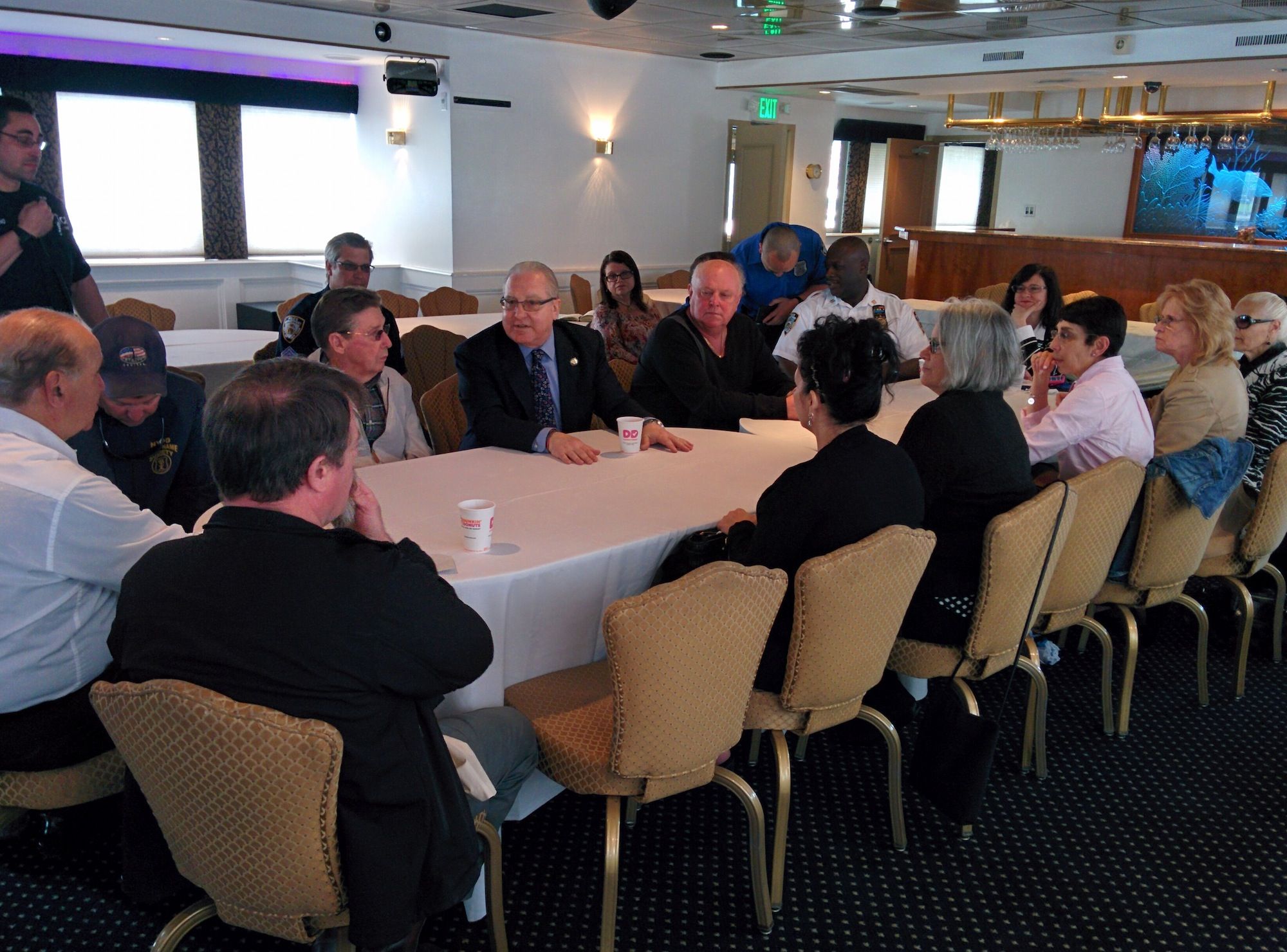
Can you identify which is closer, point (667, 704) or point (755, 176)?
point (667, 704)

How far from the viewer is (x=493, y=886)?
2.13m

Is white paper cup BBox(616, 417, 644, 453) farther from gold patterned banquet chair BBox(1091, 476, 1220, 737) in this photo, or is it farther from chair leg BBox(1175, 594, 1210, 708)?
chair leg BBox(1175, 594, 1210, 708)

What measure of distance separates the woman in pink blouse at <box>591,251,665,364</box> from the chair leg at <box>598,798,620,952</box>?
409 centimetres

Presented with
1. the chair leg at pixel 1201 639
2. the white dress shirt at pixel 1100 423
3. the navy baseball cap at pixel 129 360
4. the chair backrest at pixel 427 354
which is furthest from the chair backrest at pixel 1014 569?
the chair backrest at pixel 427 354

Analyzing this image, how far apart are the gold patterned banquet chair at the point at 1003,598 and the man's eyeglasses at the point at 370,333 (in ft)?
6.40

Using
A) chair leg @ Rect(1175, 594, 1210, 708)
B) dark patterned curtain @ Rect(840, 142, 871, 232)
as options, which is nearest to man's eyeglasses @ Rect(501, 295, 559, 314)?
chair leg @ Rect(1175, 594, 1210, 708)

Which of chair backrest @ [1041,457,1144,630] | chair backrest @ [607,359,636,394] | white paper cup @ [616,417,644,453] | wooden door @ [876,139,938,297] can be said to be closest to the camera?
chair backrest @ [1041,457,1144,630]

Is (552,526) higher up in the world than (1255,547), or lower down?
higher up

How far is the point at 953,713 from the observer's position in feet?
8.70

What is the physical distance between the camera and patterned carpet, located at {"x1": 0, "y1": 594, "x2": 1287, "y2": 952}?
2.38 metres

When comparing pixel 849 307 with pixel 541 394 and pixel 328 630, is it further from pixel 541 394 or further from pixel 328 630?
pixel 328 630

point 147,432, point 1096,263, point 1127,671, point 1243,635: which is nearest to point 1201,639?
point 1243,635

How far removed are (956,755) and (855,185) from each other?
1565cm

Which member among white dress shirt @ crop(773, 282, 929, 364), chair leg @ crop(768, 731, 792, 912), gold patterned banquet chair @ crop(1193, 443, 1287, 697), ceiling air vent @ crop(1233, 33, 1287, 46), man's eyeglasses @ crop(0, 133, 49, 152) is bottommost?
chair leg @ crop(768, 731, 792, 912)
